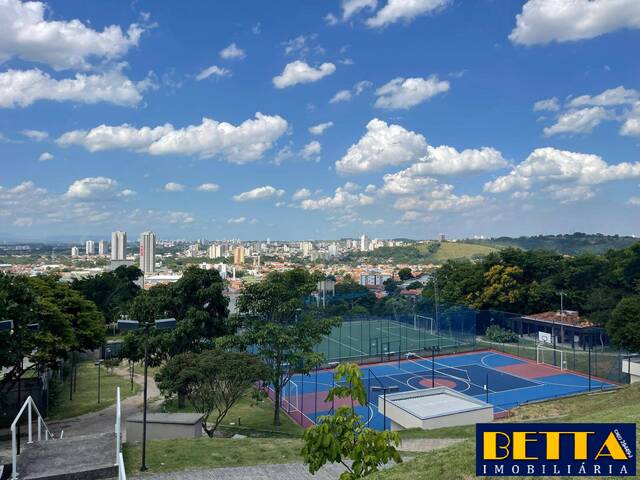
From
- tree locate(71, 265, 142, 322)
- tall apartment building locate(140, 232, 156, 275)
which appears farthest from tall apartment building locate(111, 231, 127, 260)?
tree locate(71, 265, 142, 322)

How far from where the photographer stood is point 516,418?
2002 cm

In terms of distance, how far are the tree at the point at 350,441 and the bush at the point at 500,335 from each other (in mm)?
37882

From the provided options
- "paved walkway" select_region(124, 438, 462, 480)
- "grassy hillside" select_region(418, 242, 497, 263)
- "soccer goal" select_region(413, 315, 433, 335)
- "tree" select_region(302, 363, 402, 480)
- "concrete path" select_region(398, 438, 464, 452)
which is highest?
"grassy hillside" select_region(418, 242, 497, 263)

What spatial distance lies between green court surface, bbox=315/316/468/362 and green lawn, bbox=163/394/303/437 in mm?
9855

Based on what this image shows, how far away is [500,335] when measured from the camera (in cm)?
4003

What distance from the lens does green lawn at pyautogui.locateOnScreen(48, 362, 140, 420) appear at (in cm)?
2244

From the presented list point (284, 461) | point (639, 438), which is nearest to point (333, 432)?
point (639, 438)

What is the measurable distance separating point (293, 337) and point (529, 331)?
95.5ft

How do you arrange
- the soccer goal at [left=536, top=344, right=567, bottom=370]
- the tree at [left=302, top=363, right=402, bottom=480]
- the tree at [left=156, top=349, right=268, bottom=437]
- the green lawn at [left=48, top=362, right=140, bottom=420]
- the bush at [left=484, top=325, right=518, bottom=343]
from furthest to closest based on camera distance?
the bush at [left=484, top=325, right=518, bottom=343] < the soccer goal at [left=536, top=344, right=567, bottom=370] < the green lawn at [left=48, top=362, right=140, bottom=420] < the tree at [left=156, top=349, right=268, bottom=437] < the tree at [left=302, top=363, right=402, bottom=480]

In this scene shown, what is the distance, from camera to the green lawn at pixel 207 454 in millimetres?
10227

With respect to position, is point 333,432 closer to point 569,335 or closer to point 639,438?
point 639,438

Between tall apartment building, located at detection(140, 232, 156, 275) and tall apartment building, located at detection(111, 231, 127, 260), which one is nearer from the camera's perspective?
tall apartment building, located at detection(140, 232, 156, 275)

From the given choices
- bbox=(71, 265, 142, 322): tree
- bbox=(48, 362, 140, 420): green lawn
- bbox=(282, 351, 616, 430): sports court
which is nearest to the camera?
bbox=(48, 362, 140, 420): green lawn

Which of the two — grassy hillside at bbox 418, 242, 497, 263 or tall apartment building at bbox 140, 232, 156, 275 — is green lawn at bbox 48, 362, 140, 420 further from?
grassy hillside at bbox 418, 242, 497, 263
